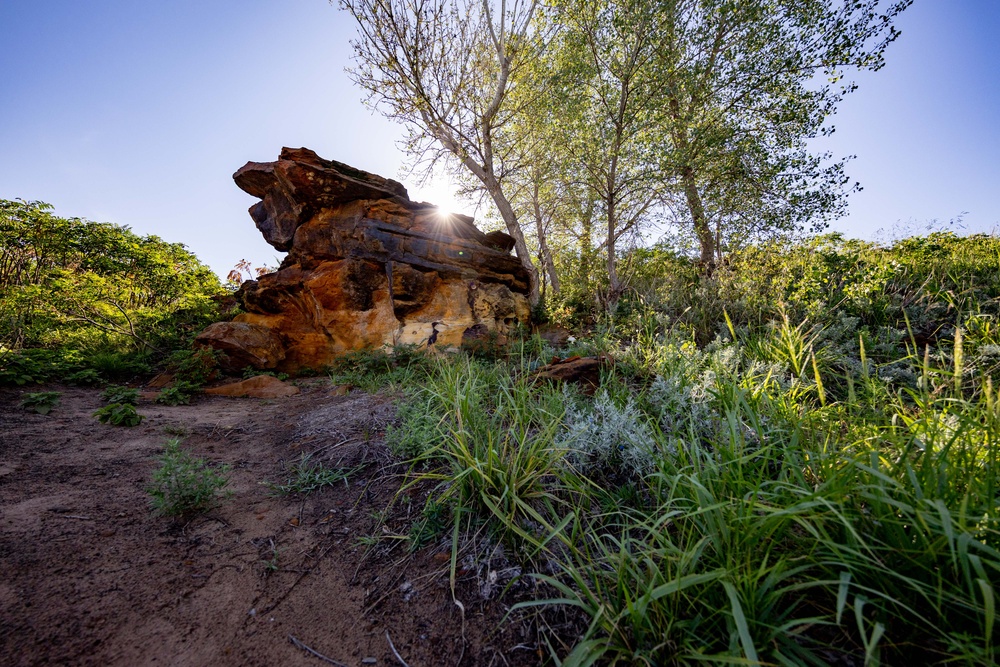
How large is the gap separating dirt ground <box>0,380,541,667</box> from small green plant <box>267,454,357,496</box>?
2.2 inches

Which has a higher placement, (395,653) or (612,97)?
(612,97)

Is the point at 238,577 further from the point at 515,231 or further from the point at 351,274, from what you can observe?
the point at 515,231

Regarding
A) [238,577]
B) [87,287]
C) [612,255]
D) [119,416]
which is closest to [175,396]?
[119,416]

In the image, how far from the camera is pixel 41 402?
147 inches

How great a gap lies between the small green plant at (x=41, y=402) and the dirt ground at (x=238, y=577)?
1378 millimetres

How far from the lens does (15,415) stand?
3.38m

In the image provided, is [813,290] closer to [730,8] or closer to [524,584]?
[524,584]

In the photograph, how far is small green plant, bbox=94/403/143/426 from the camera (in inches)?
130

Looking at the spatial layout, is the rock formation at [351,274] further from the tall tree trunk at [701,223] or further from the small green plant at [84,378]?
the tall tree trunk at [701,223]

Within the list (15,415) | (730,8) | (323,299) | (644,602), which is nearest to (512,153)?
(730,8)

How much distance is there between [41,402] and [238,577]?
14.1 ft

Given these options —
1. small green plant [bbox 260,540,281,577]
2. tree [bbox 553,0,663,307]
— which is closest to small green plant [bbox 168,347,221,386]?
small green plant [bbox 260,540,281,577]

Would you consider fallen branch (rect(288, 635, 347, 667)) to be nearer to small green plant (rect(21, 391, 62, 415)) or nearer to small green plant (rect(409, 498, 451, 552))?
small green plant (rect(409, 498, 451, 552))

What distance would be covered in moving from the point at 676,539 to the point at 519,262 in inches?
282
